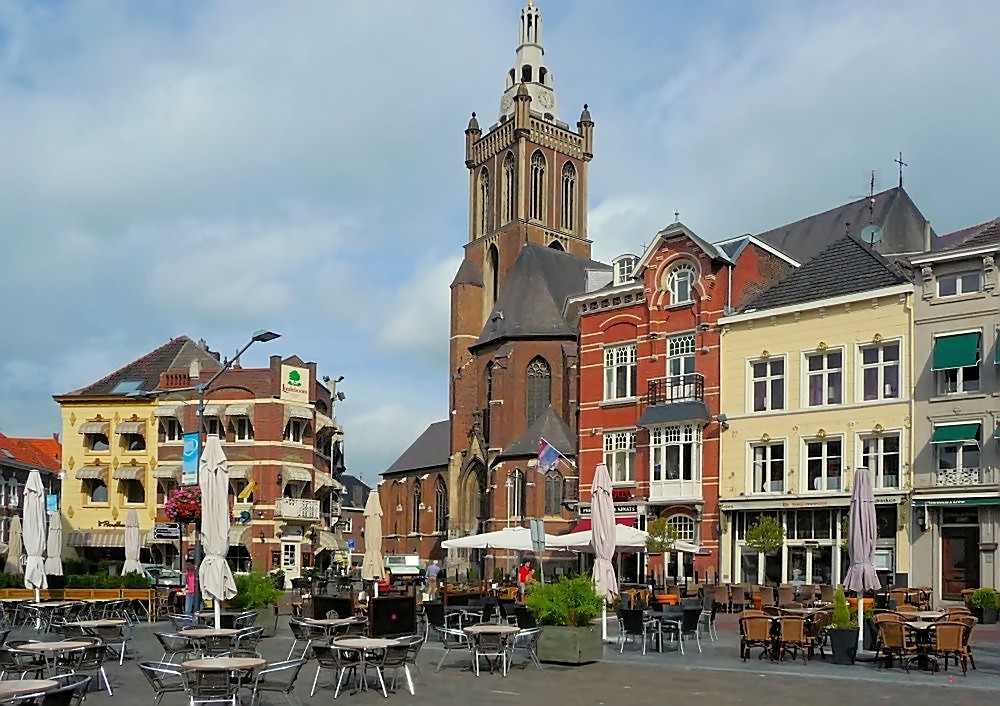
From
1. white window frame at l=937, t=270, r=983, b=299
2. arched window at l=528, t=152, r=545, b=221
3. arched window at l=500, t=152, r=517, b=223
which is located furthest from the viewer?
arched window at l=528, t=152, r=545, b=221

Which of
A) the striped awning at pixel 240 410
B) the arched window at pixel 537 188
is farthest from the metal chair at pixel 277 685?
the arched window at pixel 537 188

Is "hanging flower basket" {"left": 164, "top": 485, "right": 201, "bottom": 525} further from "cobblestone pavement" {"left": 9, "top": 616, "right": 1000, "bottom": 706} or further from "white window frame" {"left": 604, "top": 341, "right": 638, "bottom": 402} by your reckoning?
"white window frame" {"left": 604, "top": 341, "right": 638, "bottom": 402}

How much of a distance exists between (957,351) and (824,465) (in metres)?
5.71

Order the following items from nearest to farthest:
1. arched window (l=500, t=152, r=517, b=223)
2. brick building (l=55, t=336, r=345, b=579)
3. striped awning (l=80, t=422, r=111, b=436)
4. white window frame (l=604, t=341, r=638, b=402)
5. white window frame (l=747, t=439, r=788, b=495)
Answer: white window frame (l=747, t=439, r=788, b=495), white window frame (l=604, t=341, r=638, b=402), brick building (l=55, t=336, r=345, b=579), striped awning (l=80, t=422, r=111, b=436), arched window (l=500, t=152, r=517, b=223)

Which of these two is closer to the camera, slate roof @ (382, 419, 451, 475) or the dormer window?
the dormer window

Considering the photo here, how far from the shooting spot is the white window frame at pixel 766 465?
37.5 meters

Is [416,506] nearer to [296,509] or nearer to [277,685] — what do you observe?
[296,509]

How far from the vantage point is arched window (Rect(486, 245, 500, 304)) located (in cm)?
7281

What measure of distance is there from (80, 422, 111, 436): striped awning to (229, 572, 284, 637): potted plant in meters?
34.8

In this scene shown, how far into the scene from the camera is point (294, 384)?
53.3 meters

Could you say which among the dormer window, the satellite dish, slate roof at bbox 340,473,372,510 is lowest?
slate roof at bbox 340,473,372,510

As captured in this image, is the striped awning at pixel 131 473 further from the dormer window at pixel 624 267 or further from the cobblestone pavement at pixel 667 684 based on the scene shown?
the cobblestone pavement at pixel 667 684

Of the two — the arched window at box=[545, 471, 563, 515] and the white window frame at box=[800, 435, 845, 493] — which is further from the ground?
the white window frame at box=[800, 435, 845, 493]

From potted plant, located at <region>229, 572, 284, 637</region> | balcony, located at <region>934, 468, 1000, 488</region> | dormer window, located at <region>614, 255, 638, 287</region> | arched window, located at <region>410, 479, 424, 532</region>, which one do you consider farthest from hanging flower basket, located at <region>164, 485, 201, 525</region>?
arched window, located at <region>410, 479, 424, 532</region>
